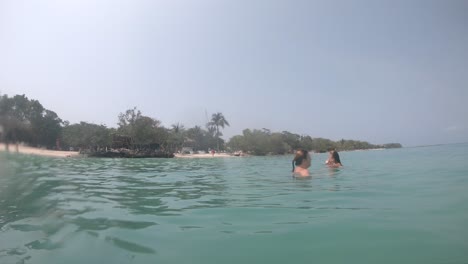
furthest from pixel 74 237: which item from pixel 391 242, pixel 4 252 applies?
pixel 391 242

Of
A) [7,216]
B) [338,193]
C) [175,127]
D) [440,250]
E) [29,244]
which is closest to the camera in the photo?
[440,250]

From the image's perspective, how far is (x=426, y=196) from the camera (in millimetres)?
5742

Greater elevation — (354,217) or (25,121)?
(25,121)

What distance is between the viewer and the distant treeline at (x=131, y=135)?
6.74 metres

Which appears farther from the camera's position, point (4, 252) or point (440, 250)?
point (4, 252)

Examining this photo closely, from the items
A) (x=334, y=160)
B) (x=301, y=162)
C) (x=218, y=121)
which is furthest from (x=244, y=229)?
(x=218, y=121)

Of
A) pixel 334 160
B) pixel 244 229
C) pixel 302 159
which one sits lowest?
pixel 244 229

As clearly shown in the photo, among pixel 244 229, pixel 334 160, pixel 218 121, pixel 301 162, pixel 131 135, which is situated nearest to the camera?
pixel 244 229

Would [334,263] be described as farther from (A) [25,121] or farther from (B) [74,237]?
(A) [25,121]

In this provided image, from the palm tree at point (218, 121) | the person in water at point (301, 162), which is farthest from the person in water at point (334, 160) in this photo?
the palm tree at point (218, 121)

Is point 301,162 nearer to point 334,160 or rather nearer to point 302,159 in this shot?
point 302,159

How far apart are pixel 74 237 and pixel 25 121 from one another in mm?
5036

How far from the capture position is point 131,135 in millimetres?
51594

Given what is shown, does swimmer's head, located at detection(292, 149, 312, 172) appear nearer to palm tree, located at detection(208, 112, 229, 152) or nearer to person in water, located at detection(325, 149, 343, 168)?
person in water, located at detection(325, 149, 343, 168)
